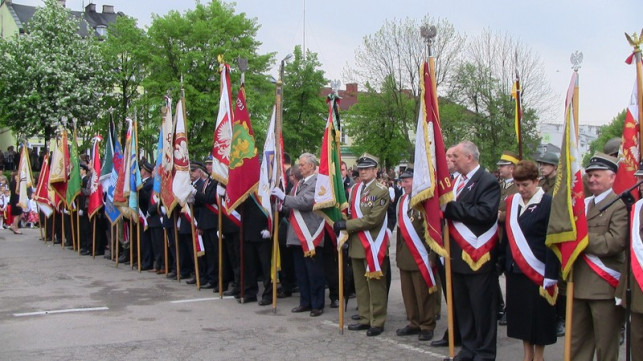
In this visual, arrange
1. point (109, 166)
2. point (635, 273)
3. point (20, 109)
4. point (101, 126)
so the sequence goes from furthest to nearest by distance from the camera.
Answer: point (101, 126)
point (20, 109)
point (109, 166)
point (635, 273)

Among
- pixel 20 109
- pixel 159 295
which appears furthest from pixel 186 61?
pixel 159 295

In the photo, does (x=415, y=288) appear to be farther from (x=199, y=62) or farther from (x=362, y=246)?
(x=199, y=62)

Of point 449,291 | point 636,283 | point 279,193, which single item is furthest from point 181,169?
point 636,283

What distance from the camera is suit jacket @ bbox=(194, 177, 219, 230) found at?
10.4m

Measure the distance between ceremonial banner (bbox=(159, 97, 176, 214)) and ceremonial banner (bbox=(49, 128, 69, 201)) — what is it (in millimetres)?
4882

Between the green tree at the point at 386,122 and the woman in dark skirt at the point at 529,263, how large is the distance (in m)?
37.3

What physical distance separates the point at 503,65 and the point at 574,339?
3897cm

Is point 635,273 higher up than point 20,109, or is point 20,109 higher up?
point 20,109

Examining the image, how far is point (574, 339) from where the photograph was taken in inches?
210

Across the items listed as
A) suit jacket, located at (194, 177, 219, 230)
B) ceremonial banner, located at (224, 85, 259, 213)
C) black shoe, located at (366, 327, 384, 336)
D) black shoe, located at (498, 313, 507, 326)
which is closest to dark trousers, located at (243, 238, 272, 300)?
ceremonial banner, located at (224, 85, 259, 213)

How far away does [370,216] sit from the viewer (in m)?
7.47

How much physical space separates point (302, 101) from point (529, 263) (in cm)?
3668

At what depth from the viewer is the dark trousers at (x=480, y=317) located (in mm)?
6113

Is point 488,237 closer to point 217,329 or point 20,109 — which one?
point 217,329
